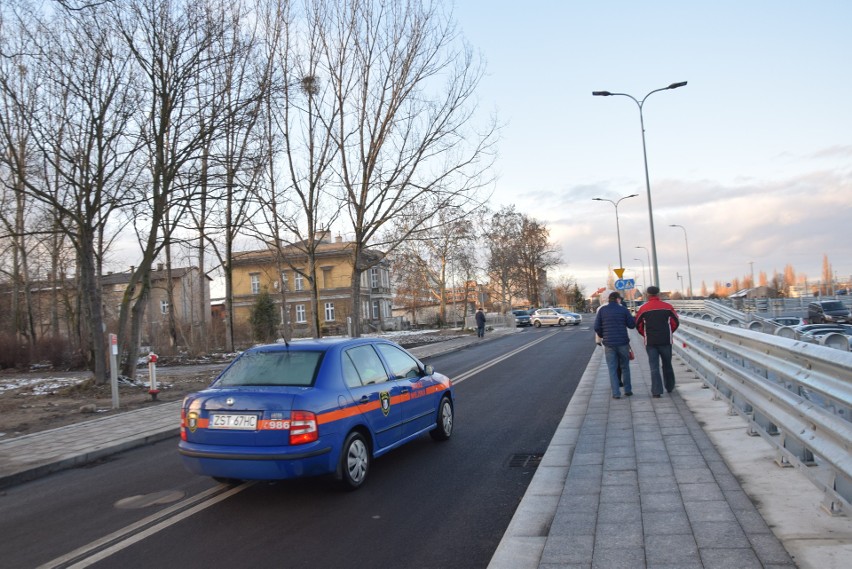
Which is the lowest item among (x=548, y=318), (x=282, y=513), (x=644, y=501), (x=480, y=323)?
(x=282, y=513)

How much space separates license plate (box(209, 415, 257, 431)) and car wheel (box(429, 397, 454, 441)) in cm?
304

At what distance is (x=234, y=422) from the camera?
5898 mm

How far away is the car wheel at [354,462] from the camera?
612cm

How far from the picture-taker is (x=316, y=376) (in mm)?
6266

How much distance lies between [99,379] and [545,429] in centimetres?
1209

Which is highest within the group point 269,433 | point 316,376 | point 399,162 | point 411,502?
point 399,162

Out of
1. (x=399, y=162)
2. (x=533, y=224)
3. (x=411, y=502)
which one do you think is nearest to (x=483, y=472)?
(x=411, y=502)

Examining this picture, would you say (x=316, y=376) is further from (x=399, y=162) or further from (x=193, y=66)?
(x=399, y=162)

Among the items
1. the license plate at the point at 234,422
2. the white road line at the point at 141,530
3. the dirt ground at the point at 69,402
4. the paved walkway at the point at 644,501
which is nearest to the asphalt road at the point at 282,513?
the white road line at the point at 141,530

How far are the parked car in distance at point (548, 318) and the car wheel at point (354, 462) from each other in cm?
5182

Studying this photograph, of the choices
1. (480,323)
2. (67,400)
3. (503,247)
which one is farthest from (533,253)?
(67,400)

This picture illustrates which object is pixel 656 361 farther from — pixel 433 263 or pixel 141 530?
pixel 433 263

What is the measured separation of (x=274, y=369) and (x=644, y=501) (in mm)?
3603

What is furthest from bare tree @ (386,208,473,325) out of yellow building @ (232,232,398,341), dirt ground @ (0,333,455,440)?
dirt ground @ (0,333,455,440)
